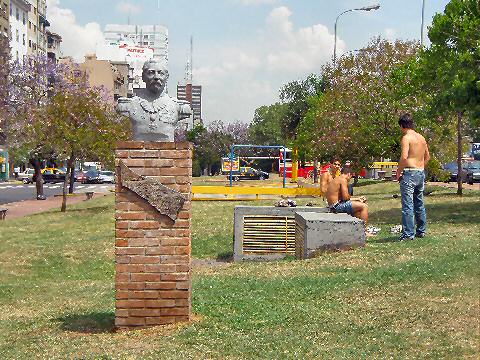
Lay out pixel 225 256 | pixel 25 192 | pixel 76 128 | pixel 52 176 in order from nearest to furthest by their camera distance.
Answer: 1. pixel 225 256
2. pixel 76 128
3. pixel 25 192
4. pixel 52 176

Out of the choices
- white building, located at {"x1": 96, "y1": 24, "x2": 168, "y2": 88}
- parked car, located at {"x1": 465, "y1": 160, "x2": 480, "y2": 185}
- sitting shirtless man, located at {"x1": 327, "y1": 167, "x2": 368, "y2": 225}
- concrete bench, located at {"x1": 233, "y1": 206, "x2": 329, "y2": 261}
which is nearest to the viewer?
sitting shirtless man, located at {"x1": 327, "y1": 167, "x2": 368, "y2": 225}

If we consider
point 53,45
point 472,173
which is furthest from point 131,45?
point 472,173

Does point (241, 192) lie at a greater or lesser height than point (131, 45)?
lesser

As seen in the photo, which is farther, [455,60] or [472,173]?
[472,173]

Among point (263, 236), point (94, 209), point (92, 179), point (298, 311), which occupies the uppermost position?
point (298, 311)

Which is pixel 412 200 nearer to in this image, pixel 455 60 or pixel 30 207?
pixel 455 60

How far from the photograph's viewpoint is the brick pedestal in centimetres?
637

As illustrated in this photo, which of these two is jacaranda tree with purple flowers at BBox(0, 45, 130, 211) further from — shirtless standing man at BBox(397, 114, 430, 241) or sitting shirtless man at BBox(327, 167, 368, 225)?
shirtless standing man at BBox(397, 114, 430, 241)

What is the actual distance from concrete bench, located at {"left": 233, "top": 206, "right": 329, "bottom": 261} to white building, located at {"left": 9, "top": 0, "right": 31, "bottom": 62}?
2657 inches

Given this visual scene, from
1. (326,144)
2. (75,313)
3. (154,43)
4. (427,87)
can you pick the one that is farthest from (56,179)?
(154,43)

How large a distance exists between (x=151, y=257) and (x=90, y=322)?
3.52ft

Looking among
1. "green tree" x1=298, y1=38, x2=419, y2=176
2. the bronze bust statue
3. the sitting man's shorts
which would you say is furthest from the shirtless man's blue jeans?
"green tree" x1=298, y1=38, x2=419, y2=176

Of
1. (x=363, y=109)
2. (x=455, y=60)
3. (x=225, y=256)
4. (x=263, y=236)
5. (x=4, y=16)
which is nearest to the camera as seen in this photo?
(x=263, y=236)

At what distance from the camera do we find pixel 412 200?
10.1 meters
